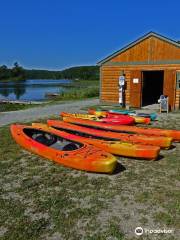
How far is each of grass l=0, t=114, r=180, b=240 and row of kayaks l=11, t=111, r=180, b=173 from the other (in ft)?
0.74

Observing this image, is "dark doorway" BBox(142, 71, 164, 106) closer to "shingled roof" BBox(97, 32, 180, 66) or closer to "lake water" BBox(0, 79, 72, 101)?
"shingled roof" BBox(97, 32, 180, 66)

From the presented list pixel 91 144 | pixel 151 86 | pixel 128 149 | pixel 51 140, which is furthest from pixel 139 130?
pixel 151 86

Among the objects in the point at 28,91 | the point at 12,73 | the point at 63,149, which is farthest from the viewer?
the point at 12,73

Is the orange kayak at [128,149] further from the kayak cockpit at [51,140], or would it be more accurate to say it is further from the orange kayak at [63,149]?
the orange kayak at [63,149]

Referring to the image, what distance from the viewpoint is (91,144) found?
7.88m

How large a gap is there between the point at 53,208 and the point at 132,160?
324 centimetres

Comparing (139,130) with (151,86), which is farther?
(151,86)

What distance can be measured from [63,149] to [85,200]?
2.55 m

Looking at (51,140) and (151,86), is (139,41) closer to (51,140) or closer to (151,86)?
(151,86)

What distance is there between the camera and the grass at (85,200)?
416cm

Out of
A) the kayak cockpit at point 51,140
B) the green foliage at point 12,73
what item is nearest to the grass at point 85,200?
the kayak cockpit at point 51,140

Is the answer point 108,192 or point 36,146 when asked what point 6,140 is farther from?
point 108,192

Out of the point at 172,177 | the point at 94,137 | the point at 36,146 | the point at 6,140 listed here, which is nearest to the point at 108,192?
the point at 172,177

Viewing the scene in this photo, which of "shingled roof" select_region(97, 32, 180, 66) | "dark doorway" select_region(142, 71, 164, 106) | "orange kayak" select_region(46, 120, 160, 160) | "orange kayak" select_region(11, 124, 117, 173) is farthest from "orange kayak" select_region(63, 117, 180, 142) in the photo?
"dark doorway" select_region(142, 71, 164, 106)
